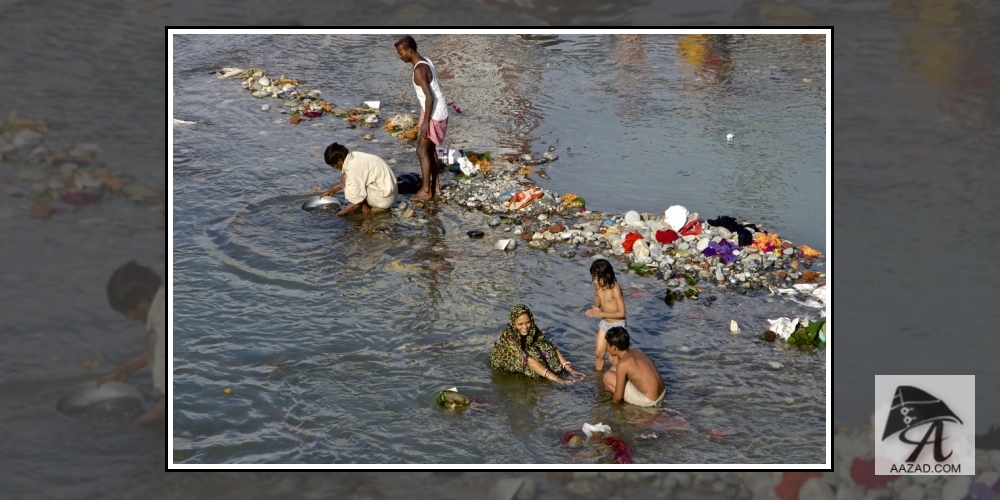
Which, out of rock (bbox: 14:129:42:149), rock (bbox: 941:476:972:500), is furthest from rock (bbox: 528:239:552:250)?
rock (bbox: 14:129:42:149)

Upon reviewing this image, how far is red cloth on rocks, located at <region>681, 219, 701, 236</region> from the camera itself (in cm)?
941

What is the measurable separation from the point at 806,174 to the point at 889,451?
659cm

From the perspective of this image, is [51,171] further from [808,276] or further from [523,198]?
[808,276]

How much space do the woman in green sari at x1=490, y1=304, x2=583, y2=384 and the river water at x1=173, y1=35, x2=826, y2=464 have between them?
136mm

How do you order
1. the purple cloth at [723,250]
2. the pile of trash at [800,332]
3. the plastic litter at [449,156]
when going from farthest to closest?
the plastic litter at [449,156] → the purple cloth at [723,250] → the pile of trash at [800,332]

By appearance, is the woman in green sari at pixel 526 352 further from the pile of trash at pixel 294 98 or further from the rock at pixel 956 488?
the pile of trash at pixel 294 98

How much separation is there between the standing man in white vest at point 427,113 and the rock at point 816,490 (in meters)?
5.90

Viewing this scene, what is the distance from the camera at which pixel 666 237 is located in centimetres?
927

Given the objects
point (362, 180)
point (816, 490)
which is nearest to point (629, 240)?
point (362, 180)

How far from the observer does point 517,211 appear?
10047 millimetres

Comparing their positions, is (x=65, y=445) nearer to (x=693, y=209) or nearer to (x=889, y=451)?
(x=889, y=451)

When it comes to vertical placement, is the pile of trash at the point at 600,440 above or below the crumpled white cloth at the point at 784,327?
below

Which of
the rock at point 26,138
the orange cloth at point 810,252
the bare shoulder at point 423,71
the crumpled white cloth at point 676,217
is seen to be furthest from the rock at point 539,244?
the rock at point 26,138

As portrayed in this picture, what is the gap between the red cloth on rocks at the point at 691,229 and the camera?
9414 millimetres
